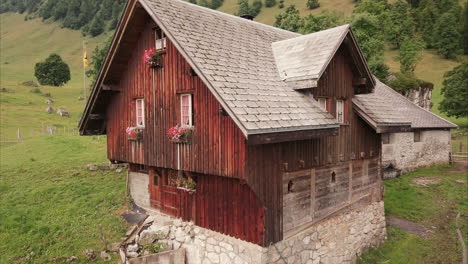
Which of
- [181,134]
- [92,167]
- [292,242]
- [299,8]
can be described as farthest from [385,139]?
[299,8]

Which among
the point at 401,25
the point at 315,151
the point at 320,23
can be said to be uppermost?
the point at 401,25

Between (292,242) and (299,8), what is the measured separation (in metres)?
101

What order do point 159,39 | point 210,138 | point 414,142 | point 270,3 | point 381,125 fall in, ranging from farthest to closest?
point 270,3 < point 414,142 < point 381,125 < point 159,39 < point 210,138

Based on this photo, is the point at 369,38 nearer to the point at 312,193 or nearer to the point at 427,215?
the point at 427,215

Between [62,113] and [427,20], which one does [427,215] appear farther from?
[427,20]

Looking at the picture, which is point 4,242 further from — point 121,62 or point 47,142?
point 47,142

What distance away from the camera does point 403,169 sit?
24.7m

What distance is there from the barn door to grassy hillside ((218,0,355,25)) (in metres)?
82.2

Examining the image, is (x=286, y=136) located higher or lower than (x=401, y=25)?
lower

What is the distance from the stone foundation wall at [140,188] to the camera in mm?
13328

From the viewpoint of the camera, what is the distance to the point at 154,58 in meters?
10.5

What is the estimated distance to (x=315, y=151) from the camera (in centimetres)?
1074

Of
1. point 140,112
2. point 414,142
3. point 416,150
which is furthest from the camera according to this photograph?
point 416,150

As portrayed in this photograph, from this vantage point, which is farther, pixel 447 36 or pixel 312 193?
pixel 447 36
